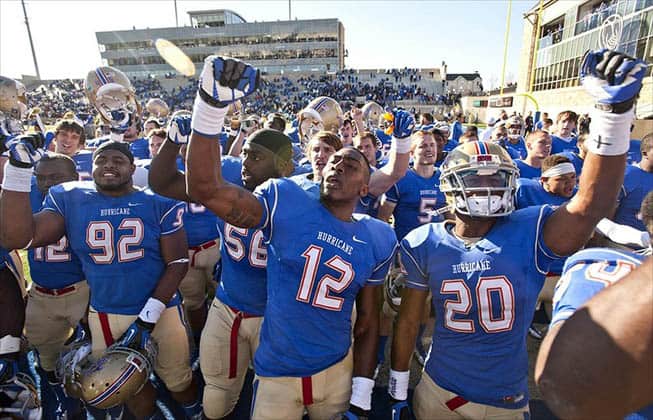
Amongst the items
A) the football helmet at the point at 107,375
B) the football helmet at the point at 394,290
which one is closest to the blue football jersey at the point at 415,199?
the football helmet at the point at 394,290

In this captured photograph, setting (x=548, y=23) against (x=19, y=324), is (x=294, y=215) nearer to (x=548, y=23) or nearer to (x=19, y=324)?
(x=19, y=324)

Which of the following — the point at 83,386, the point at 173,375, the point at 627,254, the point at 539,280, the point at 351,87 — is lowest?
the point at 173,375

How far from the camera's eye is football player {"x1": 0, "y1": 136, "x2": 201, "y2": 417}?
300 cm

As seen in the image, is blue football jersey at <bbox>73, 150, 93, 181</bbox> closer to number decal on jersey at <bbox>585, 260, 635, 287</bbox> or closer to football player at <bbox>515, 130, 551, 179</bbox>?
number decal on jersey at <bbox>585, 260, 635, 287</bbox>

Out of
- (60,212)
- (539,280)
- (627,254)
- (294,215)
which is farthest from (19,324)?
(627,254)

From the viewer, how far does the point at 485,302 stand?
210 centimetres

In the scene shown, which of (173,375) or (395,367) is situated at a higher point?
(395,367)

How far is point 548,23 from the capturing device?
97.2 ft

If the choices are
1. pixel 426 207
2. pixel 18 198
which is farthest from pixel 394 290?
pixel 18 198

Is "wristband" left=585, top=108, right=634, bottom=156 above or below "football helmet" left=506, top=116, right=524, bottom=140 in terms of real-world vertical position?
above

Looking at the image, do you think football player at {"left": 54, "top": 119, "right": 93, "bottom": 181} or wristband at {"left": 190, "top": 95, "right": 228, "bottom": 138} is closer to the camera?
wristband at {"left": 190, "top": 95, "right": 228, "bottom": 138}

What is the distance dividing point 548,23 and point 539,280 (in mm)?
35434

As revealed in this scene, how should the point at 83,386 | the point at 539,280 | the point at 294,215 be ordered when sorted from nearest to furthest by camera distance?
the point at 539,280
the point at 294,215
the point at 83,386

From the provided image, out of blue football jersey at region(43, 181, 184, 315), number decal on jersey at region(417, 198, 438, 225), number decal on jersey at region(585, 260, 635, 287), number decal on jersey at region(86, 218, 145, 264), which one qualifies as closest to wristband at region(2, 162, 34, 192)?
blue football jersey at region(43, 181, 184, 315)
